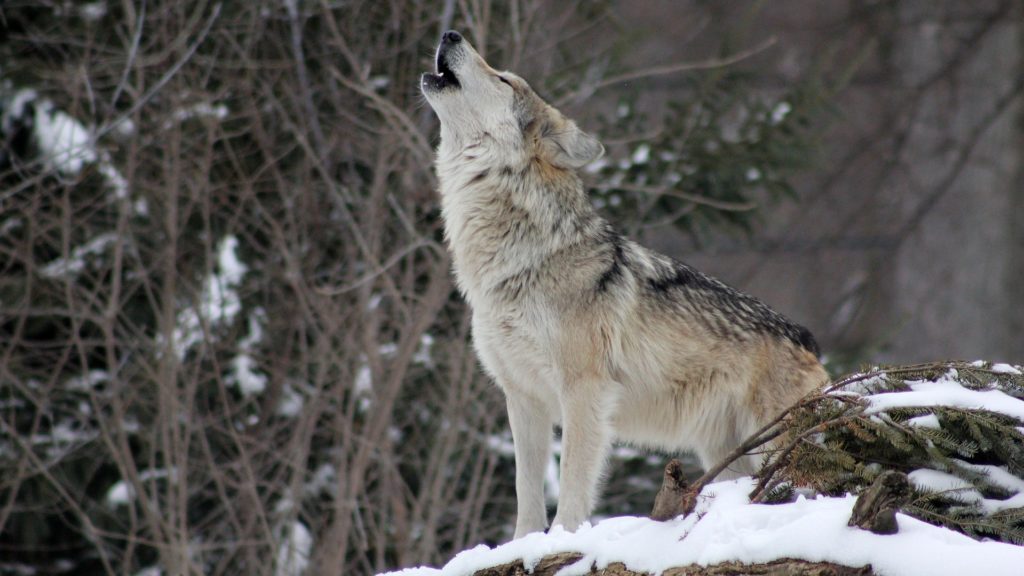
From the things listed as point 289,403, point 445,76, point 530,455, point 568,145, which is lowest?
point 289,403

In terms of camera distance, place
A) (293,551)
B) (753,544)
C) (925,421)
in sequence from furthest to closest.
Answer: (293,551) < (925,421) < (753,544)

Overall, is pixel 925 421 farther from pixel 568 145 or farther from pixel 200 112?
pixel 200 112

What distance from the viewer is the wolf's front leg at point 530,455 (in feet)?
16.9

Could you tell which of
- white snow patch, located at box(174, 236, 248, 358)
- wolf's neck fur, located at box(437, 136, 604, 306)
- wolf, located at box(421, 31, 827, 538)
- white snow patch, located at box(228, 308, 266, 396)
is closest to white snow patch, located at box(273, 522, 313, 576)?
white snow patch, located at box(228, 308, 266, 396)

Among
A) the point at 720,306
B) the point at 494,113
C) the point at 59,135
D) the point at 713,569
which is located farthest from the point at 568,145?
the point at 59,135

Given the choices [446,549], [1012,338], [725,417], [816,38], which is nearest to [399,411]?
[446,549]

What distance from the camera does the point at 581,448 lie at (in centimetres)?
492

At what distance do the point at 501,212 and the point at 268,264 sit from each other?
12.8ft

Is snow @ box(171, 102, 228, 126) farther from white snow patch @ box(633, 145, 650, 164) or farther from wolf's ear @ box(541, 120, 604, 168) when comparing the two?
wolf's ear @ box(541, 120, 604, 168)

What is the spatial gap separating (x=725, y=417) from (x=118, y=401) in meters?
4.63

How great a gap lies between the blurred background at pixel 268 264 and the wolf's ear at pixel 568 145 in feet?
7.01

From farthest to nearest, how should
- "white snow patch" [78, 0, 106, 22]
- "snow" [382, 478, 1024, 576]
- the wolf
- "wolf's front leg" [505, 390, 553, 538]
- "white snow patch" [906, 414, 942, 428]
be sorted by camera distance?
"white snow patch" [78, 0, 106, 22]
"wolf's front leg" [505, 390, 553, 538]
the wolf
"white snow patch" [906, 414, 942, 428]
"snow" [382, 478, 1024, 576]

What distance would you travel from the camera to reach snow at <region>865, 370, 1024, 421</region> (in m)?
3.65

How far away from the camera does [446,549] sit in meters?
9.28
